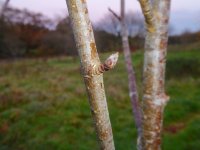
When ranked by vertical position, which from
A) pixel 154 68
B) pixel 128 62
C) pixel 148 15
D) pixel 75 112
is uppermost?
pixel 148 15

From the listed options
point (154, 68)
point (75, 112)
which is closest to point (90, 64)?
point (154, 68)

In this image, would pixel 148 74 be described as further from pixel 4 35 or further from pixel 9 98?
pixel 4 35

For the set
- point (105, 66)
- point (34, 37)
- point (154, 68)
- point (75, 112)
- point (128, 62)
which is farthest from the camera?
point (34, 37)

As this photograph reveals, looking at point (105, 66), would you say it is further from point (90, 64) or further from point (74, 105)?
point (74, 105)

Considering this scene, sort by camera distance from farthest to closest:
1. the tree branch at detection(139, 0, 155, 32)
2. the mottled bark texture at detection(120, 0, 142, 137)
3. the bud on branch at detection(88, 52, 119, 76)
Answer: the mottled bark texture at detection(120, 0, 142, 137)
the tree branch at detection(139, 0, 155, 32)
the bud on branch at detection(88, 52, 119, 76)

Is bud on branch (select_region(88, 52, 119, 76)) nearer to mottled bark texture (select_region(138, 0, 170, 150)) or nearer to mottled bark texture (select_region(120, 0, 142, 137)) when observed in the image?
mottled bark texture (select_region(138, 0, 170, 150))

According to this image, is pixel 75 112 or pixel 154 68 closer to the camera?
pixel 154 68

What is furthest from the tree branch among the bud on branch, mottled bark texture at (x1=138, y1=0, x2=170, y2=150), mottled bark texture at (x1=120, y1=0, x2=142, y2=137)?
mottled bark texture at (x1=120, y1=0, x2=142, y2=137)
